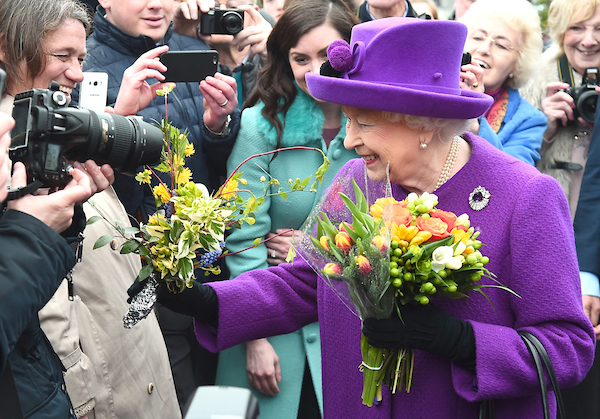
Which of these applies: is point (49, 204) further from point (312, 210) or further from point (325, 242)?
point (312, 210)

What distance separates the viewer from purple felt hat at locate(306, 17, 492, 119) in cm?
197

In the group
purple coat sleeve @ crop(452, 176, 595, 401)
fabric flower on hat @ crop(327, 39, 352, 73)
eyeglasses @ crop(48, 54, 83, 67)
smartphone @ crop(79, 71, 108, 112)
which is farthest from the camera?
smartphone @ crop(79, 71, 108, 112)

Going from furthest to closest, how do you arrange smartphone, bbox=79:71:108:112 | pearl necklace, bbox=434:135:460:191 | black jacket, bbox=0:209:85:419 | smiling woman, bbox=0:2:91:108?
1. smartphone, bbox=79:71:108:112
2. smiling woman, bbox=0:2:91:108
3. pearl necklace, bbox=434:135:460:191
4. black jacket, bbox=0:209:85:419

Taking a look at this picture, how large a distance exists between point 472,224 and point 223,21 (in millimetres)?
A: 2139

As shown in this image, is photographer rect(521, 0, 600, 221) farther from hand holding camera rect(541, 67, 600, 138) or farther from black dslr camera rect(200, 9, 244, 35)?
black dslr camera rect(200, 9, 244, 35)

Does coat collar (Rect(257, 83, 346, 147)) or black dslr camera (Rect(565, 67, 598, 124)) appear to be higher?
coat collar (Rect(257, 83, 346, 147))

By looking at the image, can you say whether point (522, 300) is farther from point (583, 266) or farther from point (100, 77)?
point (100, 77)

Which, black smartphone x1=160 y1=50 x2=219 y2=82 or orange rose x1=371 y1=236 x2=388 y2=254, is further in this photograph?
black smartphone x1=160 y1=50 x2=219 y2=82

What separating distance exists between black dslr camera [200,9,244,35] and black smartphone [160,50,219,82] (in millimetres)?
667

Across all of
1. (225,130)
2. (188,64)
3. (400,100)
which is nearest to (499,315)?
(400,100)

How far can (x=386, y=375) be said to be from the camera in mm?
2027

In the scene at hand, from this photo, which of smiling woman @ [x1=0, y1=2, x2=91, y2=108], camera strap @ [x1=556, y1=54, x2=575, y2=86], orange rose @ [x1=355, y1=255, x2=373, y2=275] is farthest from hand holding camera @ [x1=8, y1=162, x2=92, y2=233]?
camera strap @ [x1=556, y1=54, x2=575, y2=86]

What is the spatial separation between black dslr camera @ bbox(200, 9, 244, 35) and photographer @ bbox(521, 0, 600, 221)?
5.50 ft

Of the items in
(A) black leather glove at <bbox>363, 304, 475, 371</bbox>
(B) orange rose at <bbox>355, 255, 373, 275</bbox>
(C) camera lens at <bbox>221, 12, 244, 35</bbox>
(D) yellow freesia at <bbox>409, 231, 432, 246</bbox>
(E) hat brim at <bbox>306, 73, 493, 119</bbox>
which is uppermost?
(E) hat brim at <bbox>306, 73, 493, 119</bbox>
